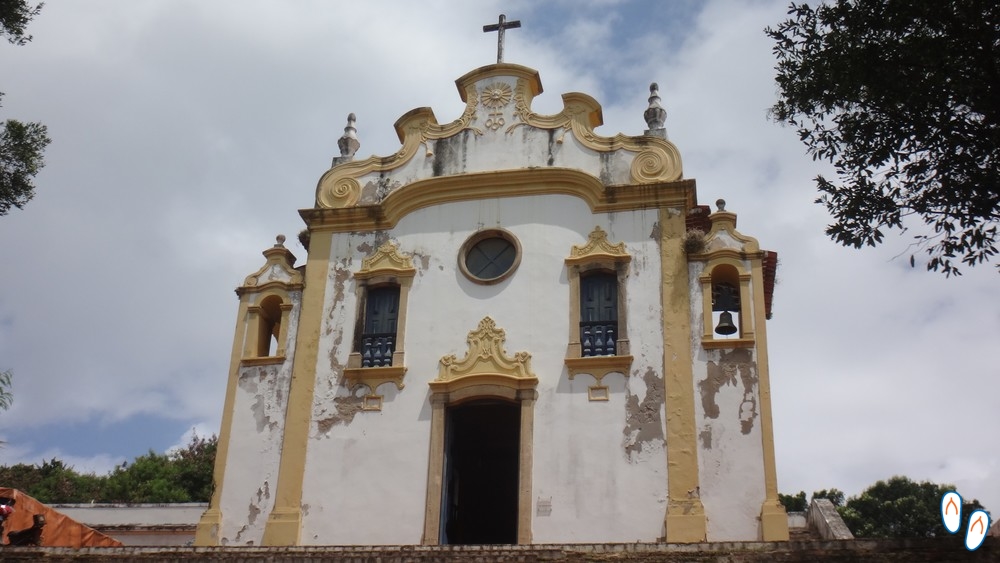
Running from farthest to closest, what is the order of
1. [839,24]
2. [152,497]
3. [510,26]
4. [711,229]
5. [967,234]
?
[152,497] → [510,26] → [711,229] → [839,24] → [967,234]

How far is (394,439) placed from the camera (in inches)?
611

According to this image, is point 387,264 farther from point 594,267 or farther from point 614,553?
point 614,553

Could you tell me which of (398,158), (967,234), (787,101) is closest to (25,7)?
(398,158)

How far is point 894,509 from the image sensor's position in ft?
134

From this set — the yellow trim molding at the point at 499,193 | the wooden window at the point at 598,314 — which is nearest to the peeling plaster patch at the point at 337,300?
the yellow trim molding at the point at 499,193

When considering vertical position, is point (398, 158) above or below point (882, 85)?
above

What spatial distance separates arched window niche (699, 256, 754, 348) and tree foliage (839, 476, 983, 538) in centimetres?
2721

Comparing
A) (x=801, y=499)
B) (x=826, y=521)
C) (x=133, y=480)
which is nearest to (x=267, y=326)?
(x=826, y=521)

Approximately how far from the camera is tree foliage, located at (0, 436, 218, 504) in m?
30.9

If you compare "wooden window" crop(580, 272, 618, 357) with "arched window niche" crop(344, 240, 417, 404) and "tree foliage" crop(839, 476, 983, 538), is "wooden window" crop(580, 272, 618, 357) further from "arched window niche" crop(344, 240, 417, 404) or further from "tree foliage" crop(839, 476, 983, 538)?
"tree foliage" crop(839, 476, 983, 538)

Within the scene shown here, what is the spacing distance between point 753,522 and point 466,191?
7238 mm

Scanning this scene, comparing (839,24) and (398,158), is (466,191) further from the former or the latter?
(839,24)

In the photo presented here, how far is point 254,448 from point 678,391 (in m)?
6.72

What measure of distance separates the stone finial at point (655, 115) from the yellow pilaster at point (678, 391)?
168 cm
